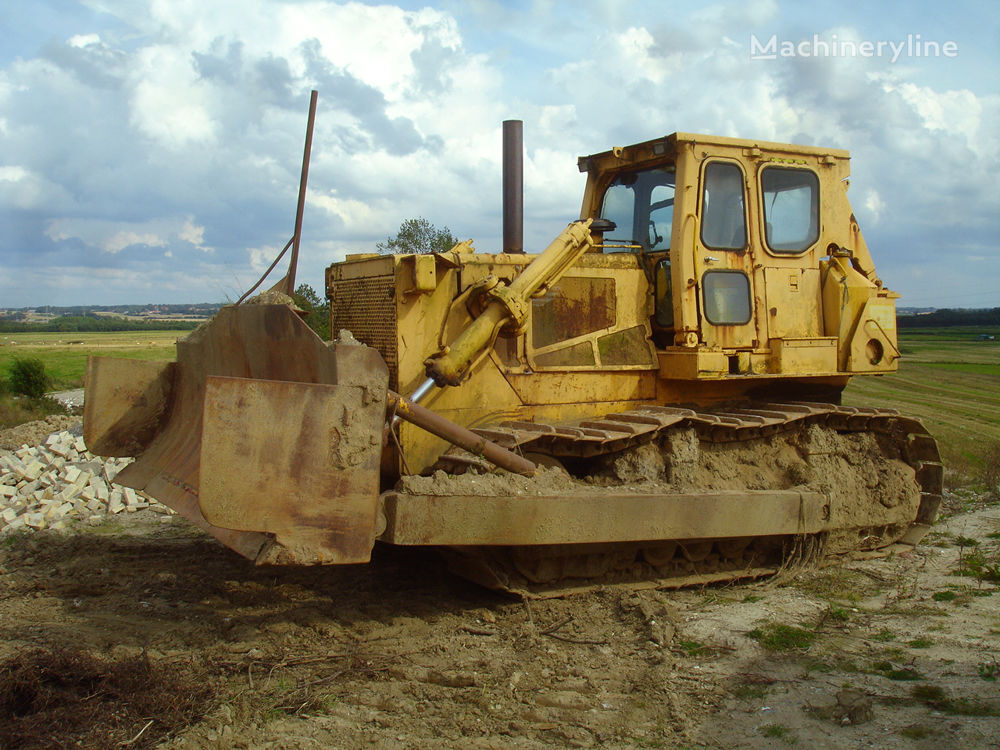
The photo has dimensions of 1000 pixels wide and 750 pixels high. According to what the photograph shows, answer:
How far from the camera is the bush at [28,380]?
19.0m

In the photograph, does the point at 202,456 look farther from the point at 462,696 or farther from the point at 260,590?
the point at 260,590

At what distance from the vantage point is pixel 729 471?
638 cm

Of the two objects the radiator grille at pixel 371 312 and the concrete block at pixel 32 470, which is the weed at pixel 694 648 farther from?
the concrete block at pixel 32 470

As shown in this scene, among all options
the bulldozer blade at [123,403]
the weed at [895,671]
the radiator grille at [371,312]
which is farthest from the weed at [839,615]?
the bulldozer blade at [123,403]

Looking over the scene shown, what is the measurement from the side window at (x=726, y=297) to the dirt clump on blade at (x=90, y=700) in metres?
4.24

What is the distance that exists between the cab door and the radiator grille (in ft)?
7.47

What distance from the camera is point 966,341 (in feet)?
95.3

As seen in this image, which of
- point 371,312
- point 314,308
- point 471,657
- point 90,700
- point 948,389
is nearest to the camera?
point 90,700

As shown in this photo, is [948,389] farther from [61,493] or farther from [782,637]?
[61,493]

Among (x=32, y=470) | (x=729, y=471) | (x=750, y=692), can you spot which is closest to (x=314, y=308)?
(x=32, y=470)

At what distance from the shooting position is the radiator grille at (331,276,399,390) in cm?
588

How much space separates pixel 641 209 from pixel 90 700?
5164 mm

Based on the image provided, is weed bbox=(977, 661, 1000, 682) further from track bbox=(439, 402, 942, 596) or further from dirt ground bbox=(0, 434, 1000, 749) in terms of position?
track bbox=(439, 402, 942, 596)

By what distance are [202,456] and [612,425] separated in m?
2.72
